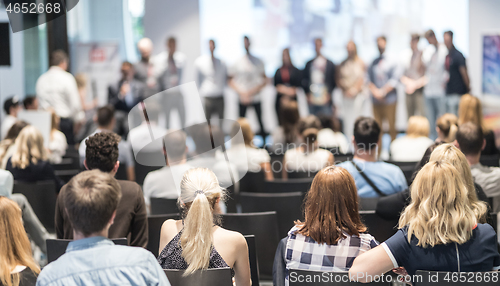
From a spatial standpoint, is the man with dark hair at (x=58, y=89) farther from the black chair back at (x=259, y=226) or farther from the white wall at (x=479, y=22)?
the white wall at (x=479, y=22)

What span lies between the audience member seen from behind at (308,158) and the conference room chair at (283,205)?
0.90 meters

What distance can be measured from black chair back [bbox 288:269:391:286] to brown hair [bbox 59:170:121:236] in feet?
2.48

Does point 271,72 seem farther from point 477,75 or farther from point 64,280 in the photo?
point 64,280

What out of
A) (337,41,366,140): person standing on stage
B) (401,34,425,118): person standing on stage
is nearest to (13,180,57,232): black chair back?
(337,41,366,140): person standing on stage

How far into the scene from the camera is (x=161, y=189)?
3.62 meters

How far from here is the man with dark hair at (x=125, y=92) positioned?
807 cm

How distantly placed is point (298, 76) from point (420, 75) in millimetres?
2019

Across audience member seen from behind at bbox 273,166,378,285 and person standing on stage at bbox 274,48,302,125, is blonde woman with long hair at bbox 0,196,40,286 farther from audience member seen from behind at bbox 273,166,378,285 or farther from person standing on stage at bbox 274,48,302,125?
person standing on stage at bbox 274,48,302,125

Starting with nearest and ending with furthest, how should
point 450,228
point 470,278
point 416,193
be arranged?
point 470,278
point 450,228
point 416,193

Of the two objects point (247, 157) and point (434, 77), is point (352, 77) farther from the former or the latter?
point (247, 157)

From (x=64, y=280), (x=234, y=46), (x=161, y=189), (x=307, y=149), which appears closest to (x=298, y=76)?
(x=234, y=46)

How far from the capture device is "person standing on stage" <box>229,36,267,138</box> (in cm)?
848

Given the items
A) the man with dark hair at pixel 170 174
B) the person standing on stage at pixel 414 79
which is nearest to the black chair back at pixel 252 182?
the man with dark hair at pixel 170 174

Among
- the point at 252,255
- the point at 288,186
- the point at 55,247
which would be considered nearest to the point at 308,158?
the point at 288,186
